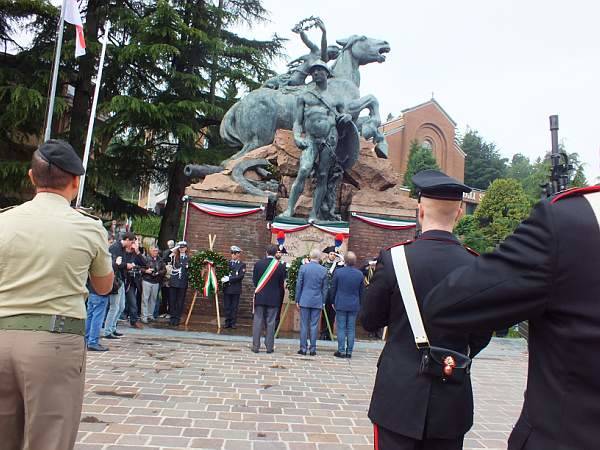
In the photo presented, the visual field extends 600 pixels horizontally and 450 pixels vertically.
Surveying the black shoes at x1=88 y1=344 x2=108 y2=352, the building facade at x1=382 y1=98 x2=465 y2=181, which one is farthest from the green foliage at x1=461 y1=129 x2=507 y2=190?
the black shoes at x1=88 y1=344 x2=108 y2=352

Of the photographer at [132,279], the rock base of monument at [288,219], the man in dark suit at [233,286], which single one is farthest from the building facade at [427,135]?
the photographer at [132,279]

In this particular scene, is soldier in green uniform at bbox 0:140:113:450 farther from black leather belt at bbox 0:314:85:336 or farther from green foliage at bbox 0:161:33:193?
green foliage at bbox 0:161:33:193

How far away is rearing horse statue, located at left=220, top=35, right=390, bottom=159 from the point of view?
599 inches

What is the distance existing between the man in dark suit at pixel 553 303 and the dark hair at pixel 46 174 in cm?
211

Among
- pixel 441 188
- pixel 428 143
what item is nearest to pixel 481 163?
pixel 428 143

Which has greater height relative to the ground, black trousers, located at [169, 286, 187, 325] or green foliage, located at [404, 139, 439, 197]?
green foliage, located at [404, 139, 439, 197]

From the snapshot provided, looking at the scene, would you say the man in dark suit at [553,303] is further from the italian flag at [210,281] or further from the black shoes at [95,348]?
the italian flag at [210,281]

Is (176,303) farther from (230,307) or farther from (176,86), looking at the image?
(176,86)

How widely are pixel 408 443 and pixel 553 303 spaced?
4.41 feet

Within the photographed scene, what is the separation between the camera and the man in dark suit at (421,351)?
2.38m

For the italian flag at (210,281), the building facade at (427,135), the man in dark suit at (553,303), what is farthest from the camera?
the building facade at (427,135)

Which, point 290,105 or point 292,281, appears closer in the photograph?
point 292,281

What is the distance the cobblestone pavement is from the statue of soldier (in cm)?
519

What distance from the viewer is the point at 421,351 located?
8.09 ft
